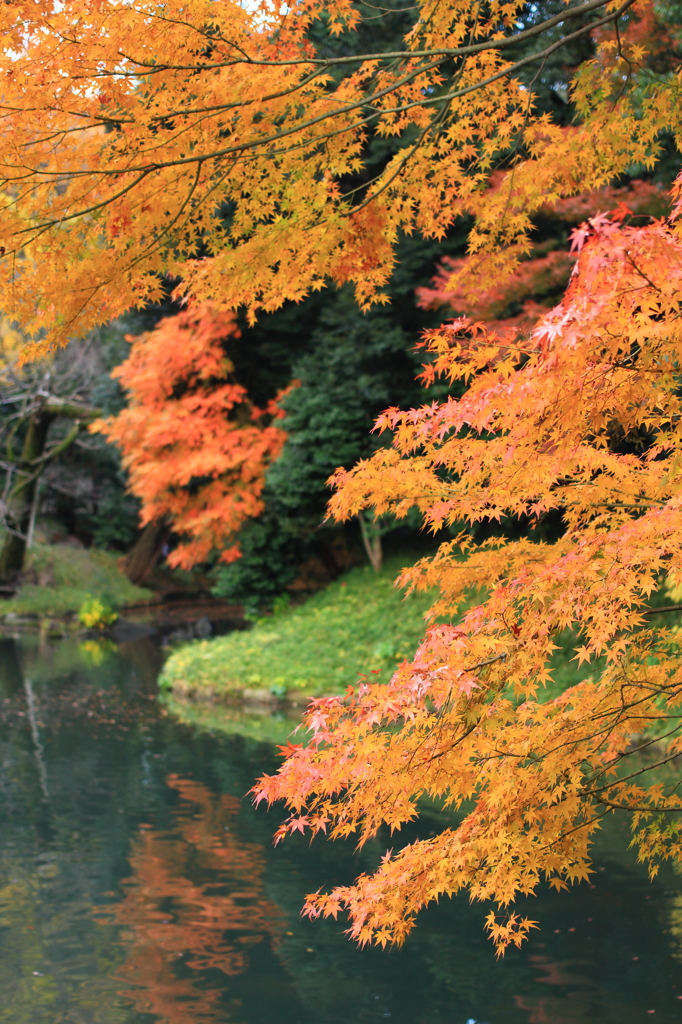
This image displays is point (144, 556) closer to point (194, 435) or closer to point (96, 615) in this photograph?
point (96, 615)

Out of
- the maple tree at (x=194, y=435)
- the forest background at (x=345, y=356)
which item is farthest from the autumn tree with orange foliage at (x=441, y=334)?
the maple tree at (x=194, y=435)

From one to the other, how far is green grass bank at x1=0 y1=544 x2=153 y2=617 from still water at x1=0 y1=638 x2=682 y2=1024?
1112 cm

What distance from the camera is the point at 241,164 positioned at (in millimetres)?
4477

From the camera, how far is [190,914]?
18.5 ft

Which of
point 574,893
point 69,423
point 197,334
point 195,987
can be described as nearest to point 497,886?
point 195,987

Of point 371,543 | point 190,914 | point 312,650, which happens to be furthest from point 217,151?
point 371,543

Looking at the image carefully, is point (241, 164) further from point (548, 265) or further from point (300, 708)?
point (300, 708)

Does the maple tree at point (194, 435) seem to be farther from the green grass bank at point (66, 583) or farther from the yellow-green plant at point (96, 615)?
the green grass bank at point (66, 583)

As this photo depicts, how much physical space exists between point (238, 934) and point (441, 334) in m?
3.73

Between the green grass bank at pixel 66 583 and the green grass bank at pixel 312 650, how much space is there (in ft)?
20.6

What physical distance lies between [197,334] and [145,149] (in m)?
10.4

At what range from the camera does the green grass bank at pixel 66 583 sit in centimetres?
1914

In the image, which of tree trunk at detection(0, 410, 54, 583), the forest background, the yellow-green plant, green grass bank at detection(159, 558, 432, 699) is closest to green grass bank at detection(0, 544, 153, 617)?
tree trunk at detection(0, 410, 54, 583)

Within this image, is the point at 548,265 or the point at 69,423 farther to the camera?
the point at 69,423
